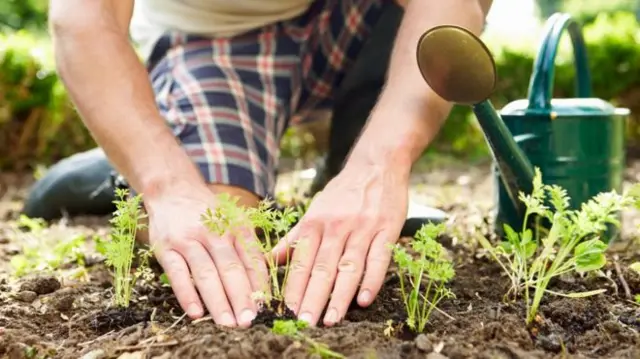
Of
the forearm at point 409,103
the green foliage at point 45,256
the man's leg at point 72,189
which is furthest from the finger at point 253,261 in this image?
the man's leg at point 72,189

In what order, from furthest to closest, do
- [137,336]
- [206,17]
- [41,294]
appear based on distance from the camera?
1. [206,17]
2. [41,294]
3. [137,336]

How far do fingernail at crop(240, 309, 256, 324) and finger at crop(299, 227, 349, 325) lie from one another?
0.10 metres

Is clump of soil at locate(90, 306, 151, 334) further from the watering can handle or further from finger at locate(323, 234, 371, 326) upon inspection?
the watering can handle

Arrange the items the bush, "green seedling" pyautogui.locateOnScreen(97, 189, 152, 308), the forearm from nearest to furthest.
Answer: "green seedling" pyautogui.locateOnScreen(97, 189, 152, 308)
the forearm
the bush

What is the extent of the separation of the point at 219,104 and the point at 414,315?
1.32 metres

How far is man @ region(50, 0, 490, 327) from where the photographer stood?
64.9 inches

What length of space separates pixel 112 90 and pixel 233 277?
0.72 meters

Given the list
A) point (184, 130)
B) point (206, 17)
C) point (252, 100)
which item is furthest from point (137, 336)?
point (206, 17)

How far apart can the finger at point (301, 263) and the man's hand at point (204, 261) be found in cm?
6

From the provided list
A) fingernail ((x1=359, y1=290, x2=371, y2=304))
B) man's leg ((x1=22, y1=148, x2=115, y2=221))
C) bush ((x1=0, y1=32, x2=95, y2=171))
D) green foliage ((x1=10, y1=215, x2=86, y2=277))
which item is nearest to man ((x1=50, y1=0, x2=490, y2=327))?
fingernail ((x1=359, y1=290, x2=371, y2=304))

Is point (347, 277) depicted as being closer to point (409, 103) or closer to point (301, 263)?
point (301, 263)

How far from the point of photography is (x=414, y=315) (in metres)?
1.56

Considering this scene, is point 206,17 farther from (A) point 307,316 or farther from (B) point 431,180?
(B) point 431,180

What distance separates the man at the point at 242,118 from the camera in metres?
1.65
